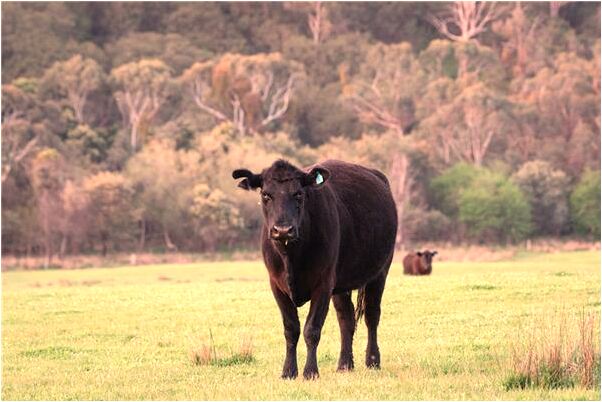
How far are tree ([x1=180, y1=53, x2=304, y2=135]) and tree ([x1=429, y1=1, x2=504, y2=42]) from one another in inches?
990

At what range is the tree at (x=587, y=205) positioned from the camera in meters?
92.6

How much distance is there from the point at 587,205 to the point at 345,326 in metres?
81.4

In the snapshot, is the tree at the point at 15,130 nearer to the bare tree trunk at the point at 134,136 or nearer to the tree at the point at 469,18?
the bare tree trunk at the point at 134,136

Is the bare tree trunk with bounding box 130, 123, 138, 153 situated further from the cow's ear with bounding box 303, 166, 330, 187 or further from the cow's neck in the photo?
the cow's ear with bounding box 303, 166, 330, 187

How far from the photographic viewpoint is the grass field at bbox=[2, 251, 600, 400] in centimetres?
1234

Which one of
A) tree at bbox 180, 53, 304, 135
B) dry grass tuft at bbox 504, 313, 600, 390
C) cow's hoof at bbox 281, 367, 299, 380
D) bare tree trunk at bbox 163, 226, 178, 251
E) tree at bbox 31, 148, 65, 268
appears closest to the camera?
dry grass tuft at bbox 504, 313, 600, 390

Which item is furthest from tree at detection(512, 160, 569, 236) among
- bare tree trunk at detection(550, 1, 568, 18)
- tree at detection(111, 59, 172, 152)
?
bare tree trunk at detection(550, 1, 568, 18)

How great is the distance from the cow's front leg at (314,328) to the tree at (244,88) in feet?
319

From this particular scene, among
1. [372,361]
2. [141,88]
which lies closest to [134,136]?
[141,88]

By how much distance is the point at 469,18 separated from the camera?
453 feet

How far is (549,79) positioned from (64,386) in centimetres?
10428

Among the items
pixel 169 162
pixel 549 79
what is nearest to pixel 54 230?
pixel 169 162

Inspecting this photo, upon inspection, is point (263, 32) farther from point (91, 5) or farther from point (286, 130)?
point (286, 130)

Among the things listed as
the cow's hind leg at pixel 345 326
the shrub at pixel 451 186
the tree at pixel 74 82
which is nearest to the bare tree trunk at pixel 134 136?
the tree at pixel 74 82
